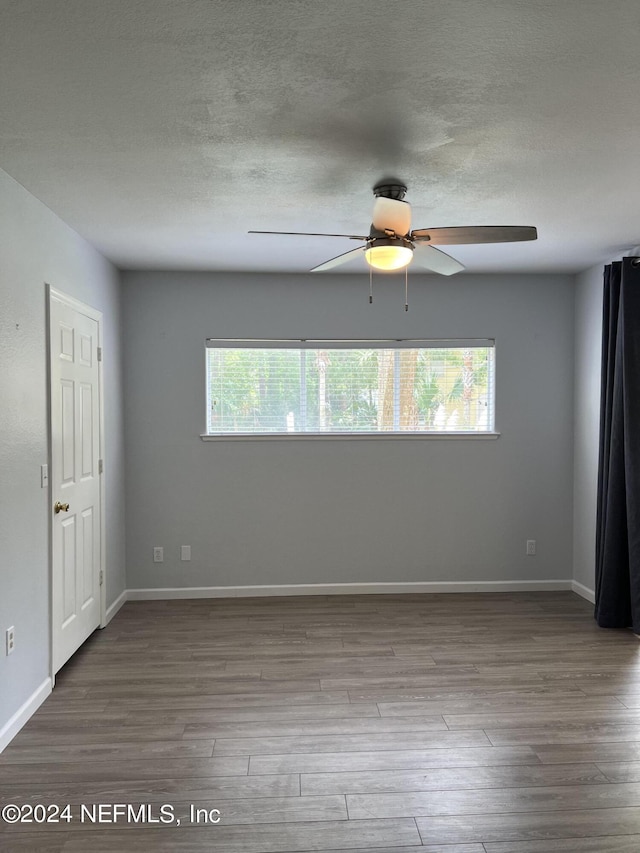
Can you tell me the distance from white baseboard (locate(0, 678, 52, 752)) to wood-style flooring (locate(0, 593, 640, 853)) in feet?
0.13

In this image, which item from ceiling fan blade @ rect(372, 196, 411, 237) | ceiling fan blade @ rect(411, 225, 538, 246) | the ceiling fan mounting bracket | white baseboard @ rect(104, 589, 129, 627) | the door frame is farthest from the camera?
white baseboard @ rect(104, 589, 129, 627)

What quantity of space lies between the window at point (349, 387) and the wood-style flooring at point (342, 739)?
1.56m

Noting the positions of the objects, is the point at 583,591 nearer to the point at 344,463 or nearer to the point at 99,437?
the point at 344,463

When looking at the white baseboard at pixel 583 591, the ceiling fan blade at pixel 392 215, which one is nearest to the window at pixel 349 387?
the white baseboard at pixel 583 591

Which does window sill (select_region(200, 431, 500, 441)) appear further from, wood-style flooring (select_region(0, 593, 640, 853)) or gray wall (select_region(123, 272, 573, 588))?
wood-style flooring (select_region(0, 593, 640, 853))

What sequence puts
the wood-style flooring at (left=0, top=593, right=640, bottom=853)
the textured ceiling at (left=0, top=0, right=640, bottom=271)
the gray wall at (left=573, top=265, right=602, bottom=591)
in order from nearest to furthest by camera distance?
1. the textured ceiling at (left=0, top=0, right=640, bottom=271)
2. the wood-style flooring at (left=0, top=593, right=640, bottom=853)
3. the gray wall at (left=573, top=265, right=602, bottom=591)

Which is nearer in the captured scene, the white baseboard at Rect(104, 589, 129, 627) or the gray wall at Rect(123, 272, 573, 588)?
the white baseboard at Rect(104, 589, 129, 627)


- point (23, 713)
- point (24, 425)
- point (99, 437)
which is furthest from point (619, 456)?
point (23, 713)

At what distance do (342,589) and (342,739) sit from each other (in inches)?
88.5

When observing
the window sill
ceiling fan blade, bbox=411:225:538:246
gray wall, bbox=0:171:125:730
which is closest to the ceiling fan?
ceiling fan blade, bbox=411:225:538:246

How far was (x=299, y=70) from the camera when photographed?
191 cm

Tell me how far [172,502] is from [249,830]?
9.86ft

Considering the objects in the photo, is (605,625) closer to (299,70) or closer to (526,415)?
(526,415)

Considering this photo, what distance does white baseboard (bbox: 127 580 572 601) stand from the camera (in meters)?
4.90
